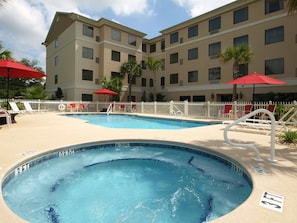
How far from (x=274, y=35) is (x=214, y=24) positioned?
6.72 meters

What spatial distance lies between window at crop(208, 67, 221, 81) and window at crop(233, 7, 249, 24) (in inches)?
204

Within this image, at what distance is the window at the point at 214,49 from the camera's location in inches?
885

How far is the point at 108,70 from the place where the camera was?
25.5 metres

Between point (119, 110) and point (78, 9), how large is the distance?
13567 mm

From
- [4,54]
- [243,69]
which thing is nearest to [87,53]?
[4,54]

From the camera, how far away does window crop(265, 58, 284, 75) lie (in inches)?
713

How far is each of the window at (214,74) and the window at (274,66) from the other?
15.8 feet

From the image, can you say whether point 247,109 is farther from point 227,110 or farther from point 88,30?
point 88,30

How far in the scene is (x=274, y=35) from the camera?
60.4ft

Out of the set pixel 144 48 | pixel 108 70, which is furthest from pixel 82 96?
pixel 144 48

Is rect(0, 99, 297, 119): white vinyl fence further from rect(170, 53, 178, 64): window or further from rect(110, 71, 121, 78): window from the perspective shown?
rect(170, 53, 178, 64): window

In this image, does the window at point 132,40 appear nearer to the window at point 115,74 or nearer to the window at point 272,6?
the window at point 115,74

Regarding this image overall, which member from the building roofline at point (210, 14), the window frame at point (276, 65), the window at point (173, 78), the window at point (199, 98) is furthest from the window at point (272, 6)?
the window at point (173, 78)

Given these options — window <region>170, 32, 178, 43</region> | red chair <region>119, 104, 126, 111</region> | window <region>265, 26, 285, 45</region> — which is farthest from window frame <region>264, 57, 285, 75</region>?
red chair <region>119, 104, 126, 111</region>
